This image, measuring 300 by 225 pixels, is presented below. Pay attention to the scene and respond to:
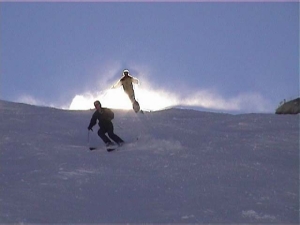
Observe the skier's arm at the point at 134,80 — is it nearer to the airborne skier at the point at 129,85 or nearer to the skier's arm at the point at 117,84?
the airborne skier at the point at 129,85

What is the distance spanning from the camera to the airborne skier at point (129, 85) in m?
19.9

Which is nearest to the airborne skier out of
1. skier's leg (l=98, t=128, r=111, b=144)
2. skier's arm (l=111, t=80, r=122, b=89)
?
skier's arm (l=111, t=80, r=122, b=89)

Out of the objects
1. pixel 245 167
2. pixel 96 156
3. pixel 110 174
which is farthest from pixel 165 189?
pixel 96 156

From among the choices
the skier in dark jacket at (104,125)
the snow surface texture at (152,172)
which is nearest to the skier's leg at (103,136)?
the skier in dark jacket at (104,125)

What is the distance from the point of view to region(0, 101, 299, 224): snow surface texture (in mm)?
9289

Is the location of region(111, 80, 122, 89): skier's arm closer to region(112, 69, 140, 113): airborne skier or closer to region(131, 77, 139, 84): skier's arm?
region(112, 69, 140, 113): airborne skier

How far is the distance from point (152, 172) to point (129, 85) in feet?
28.0

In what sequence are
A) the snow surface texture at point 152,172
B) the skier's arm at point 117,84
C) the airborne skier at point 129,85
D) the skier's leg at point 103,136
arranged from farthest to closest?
the skier's arm at point 117,84, the airborne skier at point 129,85, the skier's leg at point 103,136, the snow surface texture at point 152,172

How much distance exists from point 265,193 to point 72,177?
3584mm

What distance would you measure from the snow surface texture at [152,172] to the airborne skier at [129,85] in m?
1.81

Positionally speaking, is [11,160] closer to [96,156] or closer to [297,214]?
[96,156]

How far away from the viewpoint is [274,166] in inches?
486

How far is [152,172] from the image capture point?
11734 mm

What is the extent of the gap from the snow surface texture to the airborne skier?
5.94ft
